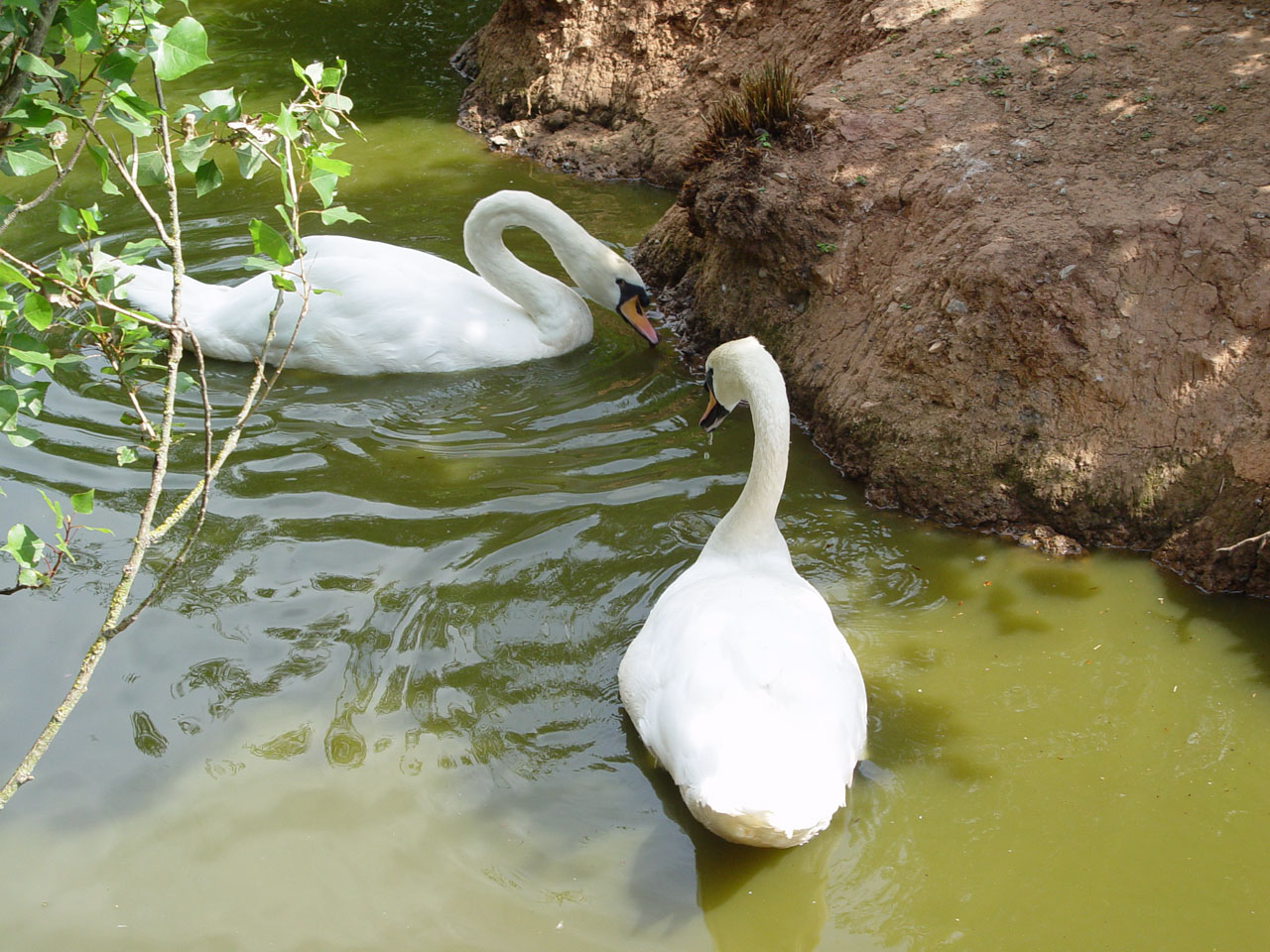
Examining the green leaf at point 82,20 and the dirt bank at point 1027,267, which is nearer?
the green leaf at point 82,20

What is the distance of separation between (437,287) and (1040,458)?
3.35 meters

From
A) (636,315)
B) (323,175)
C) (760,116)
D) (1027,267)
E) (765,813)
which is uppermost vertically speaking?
(323,175)

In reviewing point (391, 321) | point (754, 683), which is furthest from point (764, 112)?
point (754, 683)

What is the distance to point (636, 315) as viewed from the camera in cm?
646

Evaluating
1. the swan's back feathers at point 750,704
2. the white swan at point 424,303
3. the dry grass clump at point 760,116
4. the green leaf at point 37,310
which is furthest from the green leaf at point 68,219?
the dry grass clump at point 760,116

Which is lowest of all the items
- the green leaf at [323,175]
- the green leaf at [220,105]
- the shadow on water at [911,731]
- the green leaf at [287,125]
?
the shadow on water at [911,731]

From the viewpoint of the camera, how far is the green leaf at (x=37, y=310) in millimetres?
2160

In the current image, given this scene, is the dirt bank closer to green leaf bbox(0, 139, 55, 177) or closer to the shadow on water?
the shadow on water

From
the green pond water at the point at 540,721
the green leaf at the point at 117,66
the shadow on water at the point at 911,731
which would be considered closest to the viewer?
the green leaf at the point at 117,66

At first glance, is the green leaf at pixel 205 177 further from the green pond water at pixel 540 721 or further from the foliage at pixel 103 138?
the green pond water at pixel 540 721

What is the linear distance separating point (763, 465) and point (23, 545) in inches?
103

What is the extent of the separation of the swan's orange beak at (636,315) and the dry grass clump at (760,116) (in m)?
0.95

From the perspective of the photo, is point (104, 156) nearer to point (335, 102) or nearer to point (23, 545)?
point (335, 102)

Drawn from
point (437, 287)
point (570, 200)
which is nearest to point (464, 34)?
point (570, 200)
